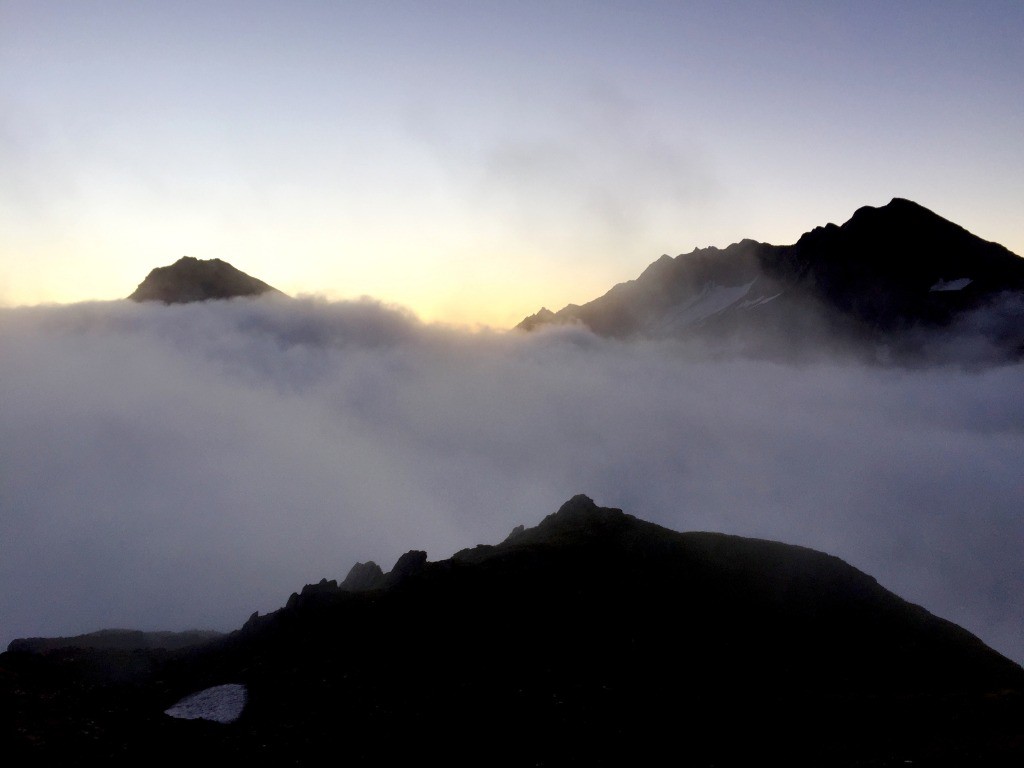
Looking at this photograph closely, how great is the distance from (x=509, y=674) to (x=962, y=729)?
30317mm

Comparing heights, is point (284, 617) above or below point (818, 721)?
above

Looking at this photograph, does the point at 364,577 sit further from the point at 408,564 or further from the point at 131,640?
the point at 131,640

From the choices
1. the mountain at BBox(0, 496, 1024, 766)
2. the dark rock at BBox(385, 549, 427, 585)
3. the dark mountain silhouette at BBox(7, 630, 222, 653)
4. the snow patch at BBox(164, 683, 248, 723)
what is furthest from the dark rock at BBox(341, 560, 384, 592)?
the snow patch at BBox(164, 683, 248, 723)

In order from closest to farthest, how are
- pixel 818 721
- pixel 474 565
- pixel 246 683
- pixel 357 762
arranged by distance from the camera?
pixel 357 762 < pixel 818 721 < pixel 246 683 < pixel 474 565

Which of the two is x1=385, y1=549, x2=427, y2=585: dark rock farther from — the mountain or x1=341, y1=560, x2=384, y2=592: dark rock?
x1=341, y1=560, x2=384, y2=592: dark rock

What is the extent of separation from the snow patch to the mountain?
2.57 feet

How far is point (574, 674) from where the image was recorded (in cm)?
5550

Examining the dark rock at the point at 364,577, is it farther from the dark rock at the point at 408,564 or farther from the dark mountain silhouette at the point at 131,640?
the dark mountain silhouette at the point at 131,640

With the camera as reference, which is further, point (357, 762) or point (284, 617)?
point (284, 617)

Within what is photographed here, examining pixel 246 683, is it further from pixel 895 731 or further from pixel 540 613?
pixel 895 731

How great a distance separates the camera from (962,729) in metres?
43.6

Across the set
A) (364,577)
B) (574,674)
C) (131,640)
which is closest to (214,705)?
(574,674)

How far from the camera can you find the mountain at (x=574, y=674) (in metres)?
43.7

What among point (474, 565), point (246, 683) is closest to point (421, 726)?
point (246, 683)
